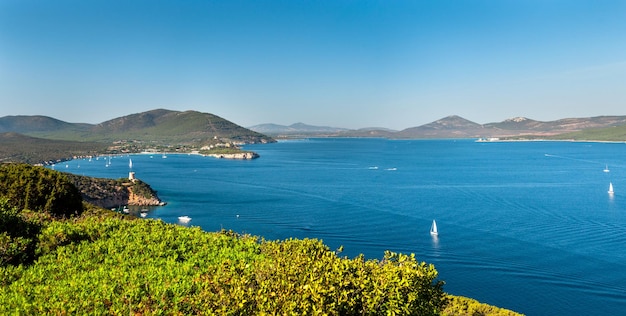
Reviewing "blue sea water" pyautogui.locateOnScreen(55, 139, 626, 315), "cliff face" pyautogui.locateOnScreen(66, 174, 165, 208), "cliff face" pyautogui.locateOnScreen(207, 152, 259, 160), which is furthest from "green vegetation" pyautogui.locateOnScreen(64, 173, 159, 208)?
"cliff face" pyautogui.locateOnScreen(207, 152, 259, 160)

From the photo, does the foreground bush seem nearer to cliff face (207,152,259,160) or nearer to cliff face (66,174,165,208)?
cliff face (66,174,165,208)

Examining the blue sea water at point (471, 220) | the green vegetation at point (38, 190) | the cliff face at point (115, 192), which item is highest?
the green vegetation at point (38, 190)

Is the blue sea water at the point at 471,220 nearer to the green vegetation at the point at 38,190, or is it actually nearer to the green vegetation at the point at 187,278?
the green vegetation at the point at 38,190

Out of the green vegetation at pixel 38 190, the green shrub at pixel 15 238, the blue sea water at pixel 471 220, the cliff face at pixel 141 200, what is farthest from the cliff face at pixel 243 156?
the green shrub at pixel 15 238

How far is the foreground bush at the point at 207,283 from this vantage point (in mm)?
7641

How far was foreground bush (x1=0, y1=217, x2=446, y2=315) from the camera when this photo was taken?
7.64 meters

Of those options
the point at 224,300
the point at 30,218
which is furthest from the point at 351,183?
the point at 224,300

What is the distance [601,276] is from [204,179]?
87.7 meters

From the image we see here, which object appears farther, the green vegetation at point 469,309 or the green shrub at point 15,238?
the green vegetation at point 469,309

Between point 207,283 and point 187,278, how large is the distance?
1.44m

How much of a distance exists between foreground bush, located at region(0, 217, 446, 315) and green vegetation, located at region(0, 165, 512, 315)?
0.07ft

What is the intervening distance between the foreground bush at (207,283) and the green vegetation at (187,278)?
0.02 m

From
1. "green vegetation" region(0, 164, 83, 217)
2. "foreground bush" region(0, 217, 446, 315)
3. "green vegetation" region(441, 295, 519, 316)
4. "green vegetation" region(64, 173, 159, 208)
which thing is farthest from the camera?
"green vegetation" region(64, 173, 159, 208)

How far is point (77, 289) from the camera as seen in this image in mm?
8688
